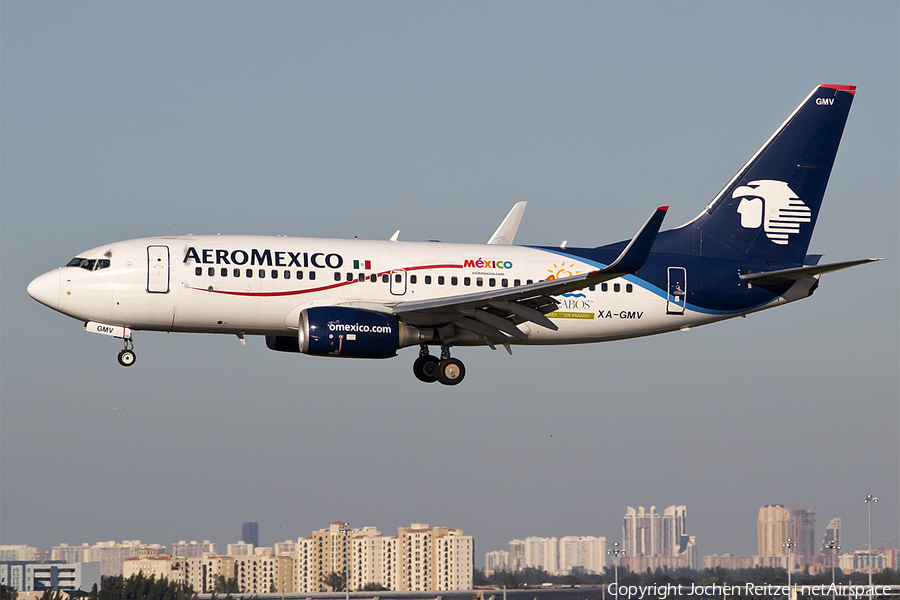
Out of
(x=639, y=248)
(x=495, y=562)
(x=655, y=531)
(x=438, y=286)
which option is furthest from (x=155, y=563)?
(x=639, y=248)

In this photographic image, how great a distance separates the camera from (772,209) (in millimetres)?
44281

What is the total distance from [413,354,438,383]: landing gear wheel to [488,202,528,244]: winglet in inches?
267

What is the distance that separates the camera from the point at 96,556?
108 meters

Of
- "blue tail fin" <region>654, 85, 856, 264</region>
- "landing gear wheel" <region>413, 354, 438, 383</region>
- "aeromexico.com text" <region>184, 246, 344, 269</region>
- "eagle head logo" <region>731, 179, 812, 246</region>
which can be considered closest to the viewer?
"aeromexico.com text" <region>184, 246, 344, 269</region>

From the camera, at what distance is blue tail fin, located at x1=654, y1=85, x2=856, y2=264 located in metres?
43.4

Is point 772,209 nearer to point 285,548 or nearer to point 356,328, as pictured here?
point 356,328

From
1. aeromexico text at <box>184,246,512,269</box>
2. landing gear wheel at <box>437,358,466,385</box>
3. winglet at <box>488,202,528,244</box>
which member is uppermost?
winglet at <box>488,202,528,244</box>

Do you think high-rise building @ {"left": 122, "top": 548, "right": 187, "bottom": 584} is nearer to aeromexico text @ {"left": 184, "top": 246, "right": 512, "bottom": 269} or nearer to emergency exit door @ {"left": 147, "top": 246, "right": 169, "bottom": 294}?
emergency exit door @ {"left": 147, "top": 246, "right": 169, "bottom": 294}

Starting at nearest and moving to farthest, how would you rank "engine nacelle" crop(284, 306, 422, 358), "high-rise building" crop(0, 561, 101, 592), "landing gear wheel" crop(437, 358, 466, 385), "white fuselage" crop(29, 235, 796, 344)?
"engine nacelle" crop(284, 306, 422, 358)
"white fuselage" crop(29, 235, 796, 344)
"landing gear wheel" crop(437, 358, 466, 385)
"high-rise building" crop(0, 561, 101, 592)

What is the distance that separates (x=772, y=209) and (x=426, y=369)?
15.9 m

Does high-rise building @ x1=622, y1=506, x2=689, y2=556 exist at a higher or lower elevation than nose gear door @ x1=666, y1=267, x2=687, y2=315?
lower

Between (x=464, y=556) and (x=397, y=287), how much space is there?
4962 cm

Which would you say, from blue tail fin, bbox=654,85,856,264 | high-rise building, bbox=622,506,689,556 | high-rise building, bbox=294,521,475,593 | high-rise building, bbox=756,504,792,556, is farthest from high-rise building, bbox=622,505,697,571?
blue tail fin, bbox=654,85,856,264

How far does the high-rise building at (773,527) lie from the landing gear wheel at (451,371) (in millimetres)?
52961
